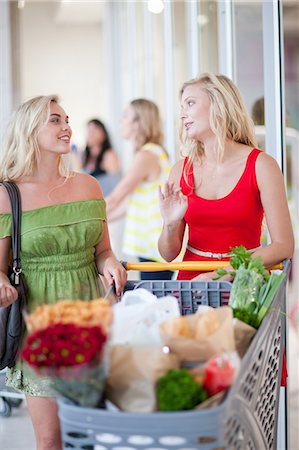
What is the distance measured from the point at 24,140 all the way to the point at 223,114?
2.37ft

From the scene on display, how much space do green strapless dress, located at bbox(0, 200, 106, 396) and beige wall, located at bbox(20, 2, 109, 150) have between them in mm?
14831

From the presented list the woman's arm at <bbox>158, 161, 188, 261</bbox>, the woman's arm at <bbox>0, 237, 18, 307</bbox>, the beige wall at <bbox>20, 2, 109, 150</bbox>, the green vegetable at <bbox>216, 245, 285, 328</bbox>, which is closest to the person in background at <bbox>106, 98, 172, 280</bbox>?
the woman's arm at <bbox>158, 161, 188, 261</bbox>

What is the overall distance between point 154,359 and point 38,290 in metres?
1.16

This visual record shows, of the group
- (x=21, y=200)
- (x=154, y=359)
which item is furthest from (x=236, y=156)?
(x=154, y=359)

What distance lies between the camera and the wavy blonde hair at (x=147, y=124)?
235 inches

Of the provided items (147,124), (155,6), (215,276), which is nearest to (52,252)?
(215,276)

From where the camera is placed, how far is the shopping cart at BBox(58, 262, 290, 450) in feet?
5.33

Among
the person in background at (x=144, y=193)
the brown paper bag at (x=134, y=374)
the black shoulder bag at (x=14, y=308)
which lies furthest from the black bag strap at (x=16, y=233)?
the person in background at (x=144, y=193)

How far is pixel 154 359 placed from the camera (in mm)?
1726

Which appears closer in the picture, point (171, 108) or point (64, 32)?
point (171, 108)

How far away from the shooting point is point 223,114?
3100 millimetres

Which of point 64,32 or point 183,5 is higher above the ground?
point 64,32

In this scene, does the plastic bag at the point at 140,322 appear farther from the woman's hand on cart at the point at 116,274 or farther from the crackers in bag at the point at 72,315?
the woman's hand on cart at the point at 116,274

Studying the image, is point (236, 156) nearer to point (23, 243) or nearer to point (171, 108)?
point (23, 243)
